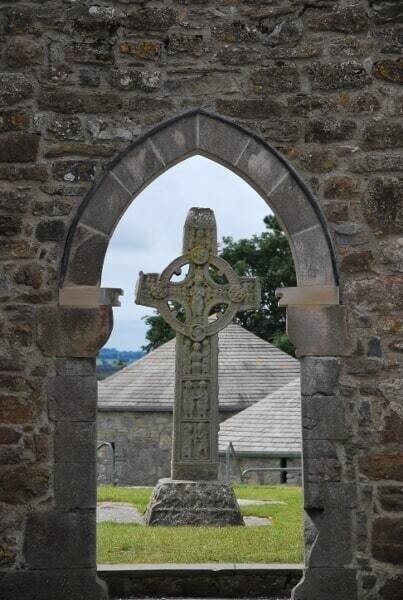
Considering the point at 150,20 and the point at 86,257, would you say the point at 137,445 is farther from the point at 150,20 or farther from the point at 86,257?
the point at 150,20

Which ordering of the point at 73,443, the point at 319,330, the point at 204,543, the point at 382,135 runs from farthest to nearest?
1. the point at 204,543
2. the point at 382,135
3. the point at 319,330
4. the point at 73,443

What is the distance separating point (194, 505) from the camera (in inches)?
368

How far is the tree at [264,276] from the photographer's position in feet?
93.0

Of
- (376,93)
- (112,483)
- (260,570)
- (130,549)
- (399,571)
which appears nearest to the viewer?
(399,571)

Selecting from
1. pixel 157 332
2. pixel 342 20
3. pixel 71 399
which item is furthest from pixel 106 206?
pixel 157 332

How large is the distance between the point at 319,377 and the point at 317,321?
362mm

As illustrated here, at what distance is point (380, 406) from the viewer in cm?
650

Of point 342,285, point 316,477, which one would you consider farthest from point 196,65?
point 316,477

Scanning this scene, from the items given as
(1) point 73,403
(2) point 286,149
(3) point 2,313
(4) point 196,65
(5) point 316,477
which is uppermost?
(4) point 196,65

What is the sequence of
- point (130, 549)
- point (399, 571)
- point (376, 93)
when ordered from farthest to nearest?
point (130, 549) → point (376, 93) → point (399, 571)

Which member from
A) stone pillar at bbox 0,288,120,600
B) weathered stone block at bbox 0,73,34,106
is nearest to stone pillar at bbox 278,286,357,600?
stone pillar at bbox 0,288,120,600

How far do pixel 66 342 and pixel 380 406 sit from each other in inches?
80.8

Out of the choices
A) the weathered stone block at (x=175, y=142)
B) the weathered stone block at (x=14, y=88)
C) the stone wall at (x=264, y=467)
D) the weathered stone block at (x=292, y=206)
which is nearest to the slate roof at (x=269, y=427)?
the stone wall at (x=264, y=467)

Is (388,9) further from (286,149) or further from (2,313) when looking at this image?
(2,313)
